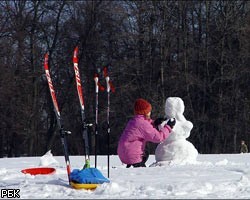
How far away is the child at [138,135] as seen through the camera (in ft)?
33.5

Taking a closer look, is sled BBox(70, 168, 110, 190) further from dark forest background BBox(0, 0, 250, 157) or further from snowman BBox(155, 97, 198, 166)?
dark forest background BBox(0, 0, 250, 157)

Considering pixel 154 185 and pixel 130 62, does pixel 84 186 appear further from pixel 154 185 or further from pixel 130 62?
pixel 130 62

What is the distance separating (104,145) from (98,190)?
29.7 m

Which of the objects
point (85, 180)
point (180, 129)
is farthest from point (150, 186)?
point (180, 129)

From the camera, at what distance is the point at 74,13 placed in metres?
37.0

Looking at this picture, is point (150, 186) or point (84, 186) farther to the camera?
point (150, 186)

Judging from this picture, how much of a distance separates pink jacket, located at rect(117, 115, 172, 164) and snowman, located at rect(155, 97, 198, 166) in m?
0.73

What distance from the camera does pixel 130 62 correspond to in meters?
34.1

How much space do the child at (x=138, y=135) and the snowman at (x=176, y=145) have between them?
0.71 metres

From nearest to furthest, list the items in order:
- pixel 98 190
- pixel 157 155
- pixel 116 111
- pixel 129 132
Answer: pixel 98 190
pixel 129 132
pixel 157 155
pixel 116 111

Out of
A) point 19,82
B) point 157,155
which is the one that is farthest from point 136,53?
point 157,155

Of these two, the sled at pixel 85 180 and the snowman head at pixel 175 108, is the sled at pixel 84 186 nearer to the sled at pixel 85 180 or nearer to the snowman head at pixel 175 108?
the sled at pixel 85 180

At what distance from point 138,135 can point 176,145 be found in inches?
45.3

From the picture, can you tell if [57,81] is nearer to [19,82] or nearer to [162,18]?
[19,82]
